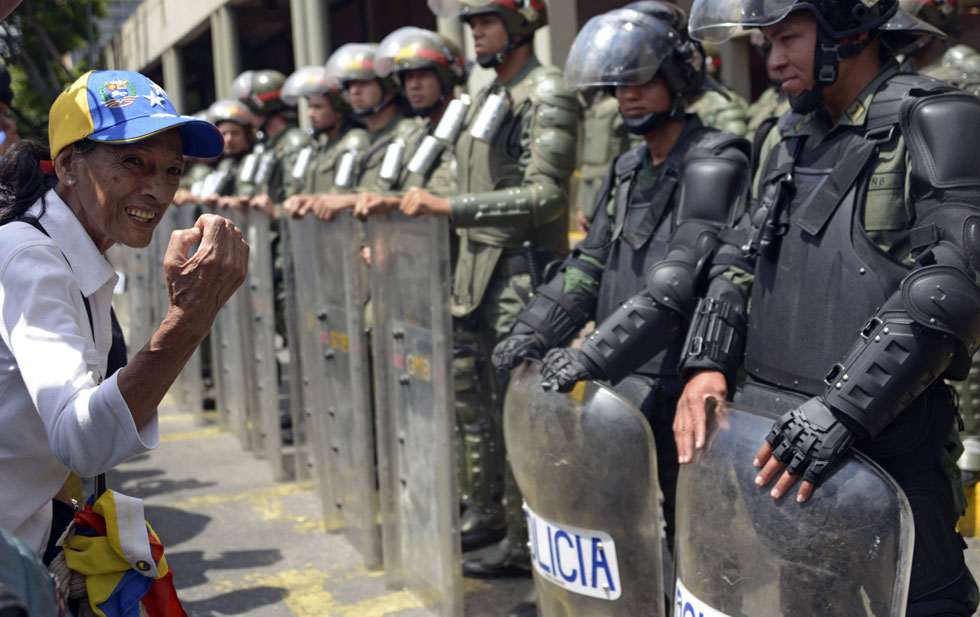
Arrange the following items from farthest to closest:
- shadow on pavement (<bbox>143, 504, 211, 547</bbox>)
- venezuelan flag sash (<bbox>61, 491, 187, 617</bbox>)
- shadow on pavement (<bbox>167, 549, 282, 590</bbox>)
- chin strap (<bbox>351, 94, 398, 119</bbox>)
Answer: chin strap (<bbox>351, 94, 398, 119</bbox>)
shadow on pavement (<bbox>143, 504, 211, 547</bbox>)
shadow on pavement (<bbox>167, 549, 282, 590</bbox>)
venezuelan flag sash (<bbox>61, 491, 187, 617</bbox>)

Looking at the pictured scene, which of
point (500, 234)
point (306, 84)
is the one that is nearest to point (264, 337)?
point (306, 84)

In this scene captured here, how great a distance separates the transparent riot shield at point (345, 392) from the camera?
170 inches

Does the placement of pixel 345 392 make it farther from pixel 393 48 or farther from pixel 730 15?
pixel 730 15

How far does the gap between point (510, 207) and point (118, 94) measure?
2170mm

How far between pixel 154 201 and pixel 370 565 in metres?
2.81

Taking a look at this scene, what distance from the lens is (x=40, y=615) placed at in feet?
4.39

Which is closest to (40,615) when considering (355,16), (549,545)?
(549,545)

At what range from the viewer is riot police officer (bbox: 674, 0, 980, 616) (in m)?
2.10

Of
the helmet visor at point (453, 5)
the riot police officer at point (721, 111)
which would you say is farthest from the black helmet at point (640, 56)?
the riot police officer at point (721, 111)

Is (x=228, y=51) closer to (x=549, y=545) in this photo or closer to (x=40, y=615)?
(x=549, y=545)

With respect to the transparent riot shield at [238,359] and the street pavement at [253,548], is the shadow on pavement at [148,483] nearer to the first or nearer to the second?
the street pavement at [253,548]

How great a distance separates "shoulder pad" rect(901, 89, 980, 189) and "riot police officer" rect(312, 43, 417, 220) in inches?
148

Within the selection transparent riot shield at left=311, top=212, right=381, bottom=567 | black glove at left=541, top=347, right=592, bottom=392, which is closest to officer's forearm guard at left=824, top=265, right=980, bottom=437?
black glove at left=541, top=347, right=592, bottom=392

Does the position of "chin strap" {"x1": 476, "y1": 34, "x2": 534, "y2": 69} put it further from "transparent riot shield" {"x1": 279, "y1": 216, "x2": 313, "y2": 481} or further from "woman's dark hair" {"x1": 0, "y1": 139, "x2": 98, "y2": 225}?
"woman's dark hair" {"x1": 0, "y1": 139, "x2": 98, "y2": 225}
